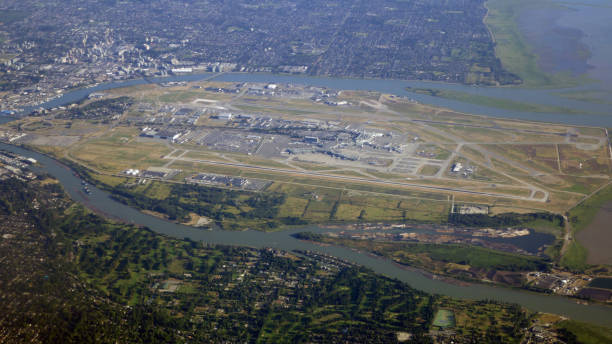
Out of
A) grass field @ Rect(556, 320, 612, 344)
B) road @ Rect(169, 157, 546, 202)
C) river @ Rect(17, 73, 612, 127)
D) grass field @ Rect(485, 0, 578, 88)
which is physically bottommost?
river @ Rect(17, 73, 612, 127)

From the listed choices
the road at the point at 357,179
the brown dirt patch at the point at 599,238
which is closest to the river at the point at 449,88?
the road at the point at 357,179

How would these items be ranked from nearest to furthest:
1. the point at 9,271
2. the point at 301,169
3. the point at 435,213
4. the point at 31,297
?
1. the point at 31,297
2. the point at 9,271
3. the point at 435,213
4. the point at 301,169

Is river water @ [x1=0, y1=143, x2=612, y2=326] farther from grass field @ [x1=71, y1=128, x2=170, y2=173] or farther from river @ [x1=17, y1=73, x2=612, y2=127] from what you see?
river @ [x1=17, y1=73, x2=612, y2=127]

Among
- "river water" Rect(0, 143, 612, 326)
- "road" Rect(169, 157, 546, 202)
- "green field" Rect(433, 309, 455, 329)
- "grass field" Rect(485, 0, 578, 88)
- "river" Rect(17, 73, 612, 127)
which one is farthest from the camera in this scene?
"grass field" Rect(485, 0, 578, 88)

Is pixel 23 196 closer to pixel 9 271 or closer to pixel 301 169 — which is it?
pixel 9 271

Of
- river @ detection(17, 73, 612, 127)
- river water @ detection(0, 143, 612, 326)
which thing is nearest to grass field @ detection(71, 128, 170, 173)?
river water @ detection(0, 143, 612, 326)

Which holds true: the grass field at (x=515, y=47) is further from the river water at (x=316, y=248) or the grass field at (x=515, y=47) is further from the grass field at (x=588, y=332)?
the grass field at (x=588, y=332)

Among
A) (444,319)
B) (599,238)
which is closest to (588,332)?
(444,319)

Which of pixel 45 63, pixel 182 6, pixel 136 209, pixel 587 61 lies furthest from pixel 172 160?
pixel 182 6

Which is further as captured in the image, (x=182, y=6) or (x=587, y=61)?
(x=182, y=6)
